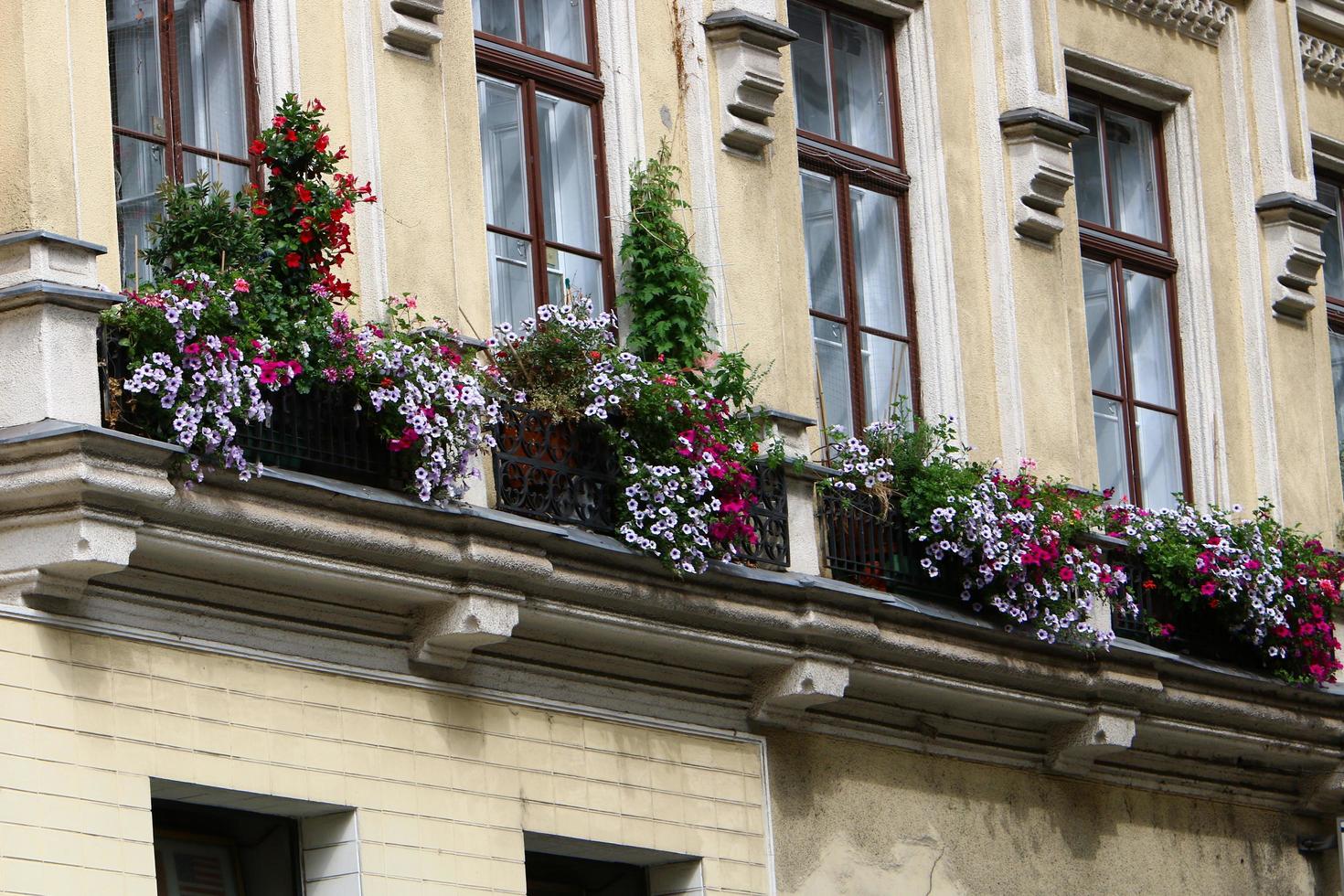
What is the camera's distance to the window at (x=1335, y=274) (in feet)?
65.1

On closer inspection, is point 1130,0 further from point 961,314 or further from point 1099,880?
point 1099,880

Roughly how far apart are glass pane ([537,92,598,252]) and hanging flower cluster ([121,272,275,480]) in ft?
10.2

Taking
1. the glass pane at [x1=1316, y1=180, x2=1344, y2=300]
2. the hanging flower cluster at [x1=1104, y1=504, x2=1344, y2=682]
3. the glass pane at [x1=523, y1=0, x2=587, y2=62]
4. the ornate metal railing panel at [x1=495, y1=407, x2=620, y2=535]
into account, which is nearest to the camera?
the ornate metal railing panel at [x1=495, y1=407, x2=620, y2=535]

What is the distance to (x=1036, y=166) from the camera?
17.1 meters

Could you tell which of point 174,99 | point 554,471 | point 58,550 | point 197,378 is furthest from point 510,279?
point 58,550

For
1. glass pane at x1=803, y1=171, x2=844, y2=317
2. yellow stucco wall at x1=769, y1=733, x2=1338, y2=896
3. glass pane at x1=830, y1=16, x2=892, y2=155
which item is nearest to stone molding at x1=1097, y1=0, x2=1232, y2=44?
glass pane at x1=830, y1=16, x2=892, y2=155

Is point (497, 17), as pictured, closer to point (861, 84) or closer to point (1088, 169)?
point (861, 84)

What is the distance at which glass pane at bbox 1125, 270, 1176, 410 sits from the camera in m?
18.2

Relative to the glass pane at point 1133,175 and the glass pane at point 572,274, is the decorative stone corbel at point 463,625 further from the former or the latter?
the glass pane at point 1133,175

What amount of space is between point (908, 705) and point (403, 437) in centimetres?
372

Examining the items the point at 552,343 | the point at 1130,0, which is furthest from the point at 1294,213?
the point at 552,343

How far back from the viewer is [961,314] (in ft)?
54.8

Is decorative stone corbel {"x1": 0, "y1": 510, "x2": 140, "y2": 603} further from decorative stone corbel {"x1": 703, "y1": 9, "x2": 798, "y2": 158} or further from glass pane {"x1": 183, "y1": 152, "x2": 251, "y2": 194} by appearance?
decorative stone corbel {"x1": 703, "y1": 9, "x2": 798, "y2": 158}

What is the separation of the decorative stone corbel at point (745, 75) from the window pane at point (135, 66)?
3339 millimetres
